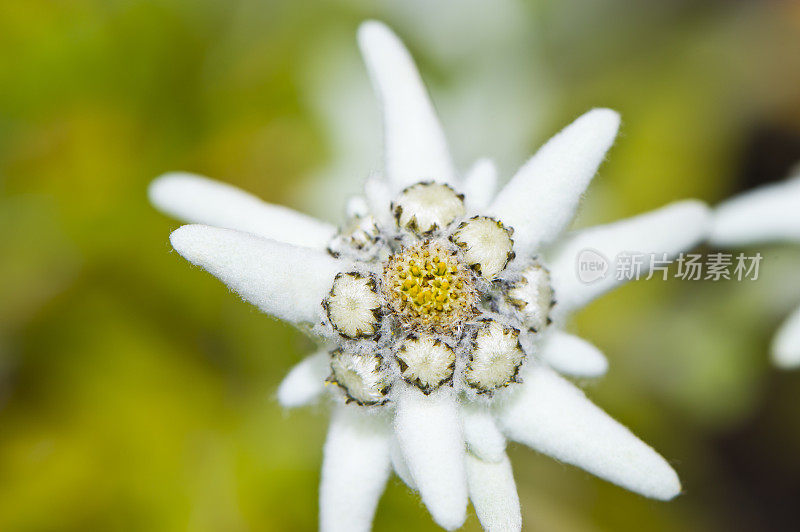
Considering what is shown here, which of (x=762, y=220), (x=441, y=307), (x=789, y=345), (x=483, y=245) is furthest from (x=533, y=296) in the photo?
(x=762, y=220)

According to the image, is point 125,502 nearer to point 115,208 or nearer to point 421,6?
point 115,208

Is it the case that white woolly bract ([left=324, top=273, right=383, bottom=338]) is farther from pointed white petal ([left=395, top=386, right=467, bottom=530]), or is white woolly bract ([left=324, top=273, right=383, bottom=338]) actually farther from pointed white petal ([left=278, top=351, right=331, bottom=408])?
pointed white petal ([left=278, top=351, right=331, bottom=408])

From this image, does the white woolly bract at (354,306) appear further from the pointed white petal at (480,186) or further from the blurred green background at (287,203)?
the blurred green background at (287,203)

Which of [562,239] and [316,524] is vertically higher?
[562,239]

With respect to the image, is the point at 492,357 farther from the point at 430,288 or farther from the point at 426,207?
the point at 426,207

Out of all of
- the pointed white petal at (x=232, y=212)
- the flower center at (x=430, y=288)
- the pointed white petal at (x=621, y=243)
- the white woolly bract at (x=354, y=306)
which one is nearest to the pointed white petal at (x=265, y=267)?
the white woolly bract at (x=354, y=306)

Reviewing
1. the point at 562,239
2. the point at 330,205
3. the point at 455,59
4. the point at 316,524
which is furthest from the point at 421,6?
the point at 316,524

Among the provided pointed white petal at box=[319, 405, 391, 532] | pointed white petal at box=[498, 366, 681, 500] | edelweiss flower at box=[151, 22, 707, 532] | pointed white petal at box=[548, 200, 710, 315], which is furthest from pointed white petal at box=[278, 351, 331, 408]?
pointed white petal at box=[548, 200, 710, 315]

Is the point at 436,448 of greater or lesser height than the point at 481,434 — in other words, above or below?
below
